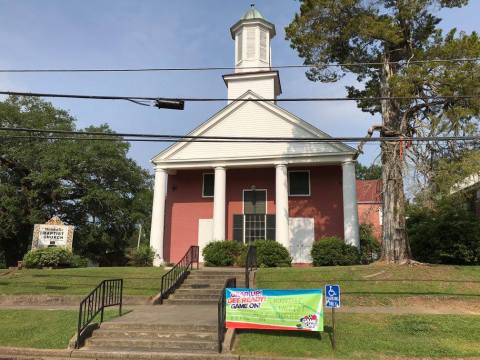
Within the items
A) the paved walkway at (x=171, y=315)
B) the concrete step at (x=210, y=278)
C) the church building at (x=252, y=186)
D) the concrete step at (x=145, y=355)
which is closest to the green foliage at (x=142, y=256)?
the church building at (x=252, y=186)

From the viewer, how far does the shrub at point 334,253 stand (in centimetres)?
1798

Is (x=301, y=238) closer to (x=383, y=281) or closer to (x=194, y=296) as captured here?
(x=383, y=281)

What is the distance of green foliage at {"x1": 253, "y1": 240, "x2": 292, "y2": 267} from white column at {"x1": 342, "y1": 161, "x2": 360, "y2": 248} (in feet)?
9.84

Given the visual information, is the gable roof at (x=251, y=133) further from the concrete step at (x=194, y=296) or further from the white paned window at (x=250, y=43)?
the concrete step at (x=194, y=296)

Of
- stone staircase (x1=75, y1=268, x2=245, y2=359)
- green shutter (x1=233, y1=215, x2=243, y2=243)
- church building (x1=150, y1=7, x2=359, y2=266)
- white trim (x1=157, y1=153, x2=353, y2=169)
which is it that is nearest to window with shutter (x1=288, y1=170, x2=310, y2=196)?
church building (x1=150, y1=7, x2=359, y2=266)

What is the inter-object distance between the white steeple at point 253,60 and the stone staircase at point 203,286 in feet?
39.6

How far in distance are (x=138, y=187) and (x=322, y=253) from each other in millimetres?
19053

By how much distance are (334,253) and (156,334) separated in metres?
10.6

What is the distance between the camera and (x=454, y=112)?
14156 mm

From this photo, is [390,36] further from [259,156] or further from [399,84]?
[259,156]

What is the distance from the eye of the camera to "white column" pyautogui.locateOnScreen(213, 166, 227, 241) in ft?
65.8

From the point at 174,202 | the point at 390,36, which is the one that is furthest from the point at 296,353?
the point at 174,202

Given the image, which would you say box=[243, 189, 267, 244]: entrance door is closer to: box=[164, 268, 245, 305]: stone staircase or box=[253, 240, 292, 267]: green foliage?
box=[253, 240, 292, 267]: green foliage

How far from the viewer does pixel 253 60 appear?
24.7 meters
